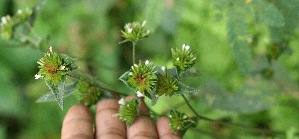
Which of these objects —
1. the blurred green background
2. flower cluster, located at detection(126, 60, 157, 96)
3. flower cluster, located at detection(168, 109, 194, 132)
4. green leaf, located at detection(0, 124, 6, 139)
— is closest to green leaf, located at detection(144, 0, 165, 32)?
the blurred green background

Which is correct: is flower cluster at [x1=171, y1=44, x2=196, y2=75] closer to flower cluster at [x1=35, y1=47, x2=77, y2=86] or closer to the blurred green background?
flower cluster at [x1=35, y1=47, x2=77, y2=86]

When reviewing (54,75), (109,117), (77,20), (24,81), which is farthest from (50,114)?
(54,75)

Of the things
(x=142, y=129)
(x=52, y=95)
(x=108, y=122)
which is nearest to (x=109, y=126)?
(x=108, y=122)

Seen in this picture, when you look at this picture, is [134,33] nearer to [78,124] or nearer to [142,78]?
[142,78]

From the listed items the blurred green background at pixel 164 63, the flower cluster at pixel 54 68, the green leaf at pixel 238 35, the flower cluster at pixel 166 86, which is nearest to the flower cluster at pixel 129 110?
A: the flower cluster at pixel 166 86

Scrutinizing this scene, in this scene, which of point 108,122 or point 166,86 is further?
point 108,122

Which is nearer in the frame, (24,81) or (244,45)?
(244,45)

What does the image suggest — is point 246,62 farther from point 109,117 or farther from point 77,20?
point 77,20
